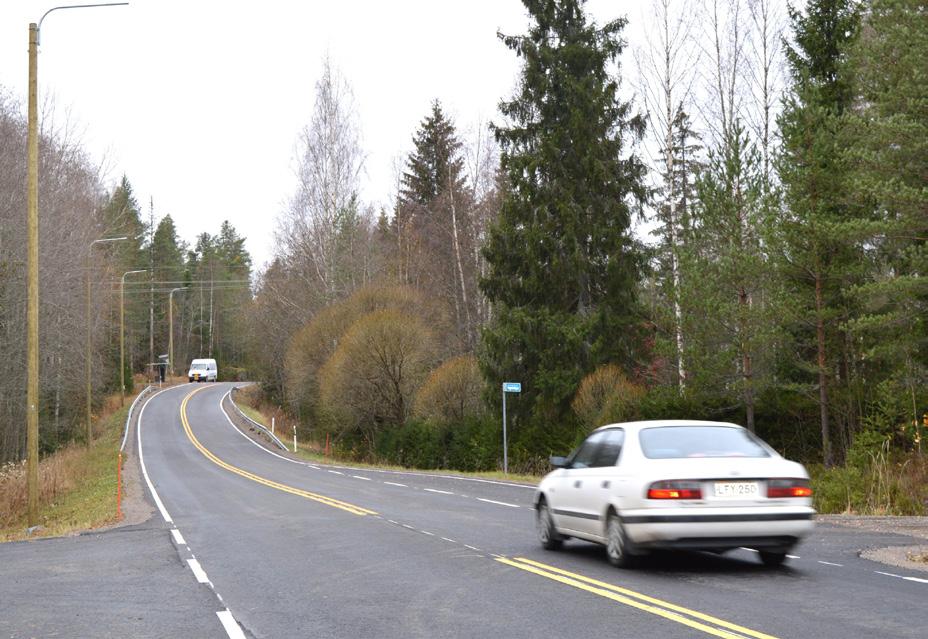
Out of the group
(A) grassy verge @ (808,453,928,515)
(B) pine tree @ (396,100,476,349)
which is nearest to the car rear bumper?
(A) grassy verge @ (808,453,928,515)

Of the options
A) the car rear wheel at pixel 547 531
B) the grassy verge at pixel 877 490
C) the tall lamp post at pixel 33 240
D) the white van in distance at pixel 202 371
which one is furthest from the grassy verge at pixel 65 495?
the white van in distance at pixel 202 371

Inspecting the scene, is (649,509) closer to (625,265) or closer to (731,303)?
(731,303)

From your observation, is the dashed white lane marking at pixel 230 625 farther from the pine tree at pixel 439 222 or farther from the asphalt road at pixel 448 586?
the pine tree at pixel 439 222

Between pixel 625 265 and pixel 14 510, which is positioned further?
pixel 625 265

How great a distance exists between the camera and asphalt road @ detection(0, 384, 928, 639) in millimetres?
7672

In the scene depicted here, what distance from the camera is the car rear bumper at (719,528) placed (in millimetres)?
9836

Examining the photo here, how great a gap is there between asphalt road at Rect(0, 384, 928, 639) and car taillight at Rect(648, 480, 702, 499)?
0.82 m

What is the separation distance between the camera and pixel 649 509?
9.95 m

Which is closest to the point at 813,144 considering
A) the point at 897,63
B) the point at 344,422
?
the point at 897,63

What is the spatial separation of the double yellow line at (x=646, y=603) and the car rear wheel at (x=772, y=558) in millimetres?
2151

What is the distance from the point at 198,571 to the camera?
11672 mm

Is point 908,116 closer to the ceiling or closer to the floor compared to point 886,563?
closer to the ceiling

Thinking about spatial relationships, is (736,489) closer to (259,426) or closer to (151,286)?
(259,426)

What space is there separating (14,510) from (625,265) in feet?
69.1
